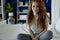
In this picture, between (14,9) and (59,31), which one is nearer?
(59,31)

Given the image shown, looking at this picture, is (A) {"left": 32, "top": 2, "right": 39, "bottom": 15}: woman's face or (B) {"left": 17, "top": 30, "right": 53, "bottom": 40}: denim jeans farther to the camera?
(A) {"left": 32, "top": 2, "right": 39, "bottom": 15}: woman's face

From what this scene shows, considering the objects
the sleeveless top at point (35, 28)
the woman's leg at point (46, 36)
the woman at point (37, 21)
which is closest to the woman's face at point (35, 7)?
the woman at point (37, 21)

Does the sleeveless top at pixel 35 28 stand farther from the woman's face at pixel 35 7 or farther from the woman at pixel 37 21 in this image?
the woman's face at pixel 35 7

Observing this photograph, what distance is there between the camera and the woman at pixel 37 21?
2.58m

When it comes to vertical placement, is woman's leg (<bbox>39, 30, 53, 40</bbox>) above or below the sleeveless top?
below

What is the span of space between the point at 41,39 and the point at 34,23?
278 millimetres

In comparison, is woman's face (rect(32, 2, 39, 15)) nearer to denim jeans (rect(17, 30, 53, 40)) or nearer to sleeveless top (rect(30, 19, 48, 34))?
sleeveless top (rect(30, 19, 48, 34))

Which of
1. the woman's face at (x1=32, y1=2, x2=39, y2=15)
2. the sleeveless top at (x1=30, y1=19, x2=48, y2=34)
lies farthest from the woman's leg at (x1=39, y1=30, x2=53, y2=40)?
the woman's face at (x1=32, y1=2, x2=39, y2=15)

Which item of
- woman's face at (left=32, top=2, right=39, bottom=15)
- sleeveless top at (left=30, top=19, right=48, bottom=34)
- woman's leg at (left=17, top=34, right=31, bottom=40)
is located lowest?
woman's leg at (left=17, top=34, right=31, bottom=40)

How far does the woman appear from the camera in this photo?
2584mm

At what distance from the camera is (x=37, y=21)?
2.62m

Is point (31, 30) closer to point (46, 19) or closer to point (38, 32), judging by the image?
point (38, 32)

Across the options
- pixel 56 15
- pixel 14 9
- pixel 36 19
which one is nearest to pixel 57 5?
pixel 56 15

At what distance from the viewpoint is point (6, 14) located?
5375 mm
